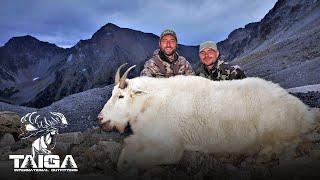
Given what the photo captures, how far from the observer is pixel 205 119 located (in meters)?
6.28

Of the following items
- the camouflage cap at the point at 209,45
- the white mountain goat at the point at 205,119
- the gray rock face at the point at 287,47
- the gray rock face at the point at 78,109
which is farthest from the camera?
the gray rock face at the point at 287,47

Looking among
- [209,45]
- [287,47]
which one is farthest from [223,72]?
[287,47]

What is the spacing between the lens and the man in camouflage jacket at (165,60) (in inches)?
345

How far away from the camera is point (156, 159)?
5.95 metres

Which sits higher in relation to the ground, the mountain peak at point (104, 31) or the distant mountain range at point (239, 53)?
the mountain peak at point (104, 31)

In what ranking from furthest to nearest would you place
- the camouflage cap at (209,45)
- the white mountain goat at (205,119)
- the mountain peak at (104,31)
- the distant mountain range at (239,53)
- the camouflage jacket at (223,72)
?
the mountain peak at (104,31) < the distant mountain range at (239,53) < the camouflage cap at (209,45) < the camouflage jacket at (223,72) < the white mountain goat at (205,119)

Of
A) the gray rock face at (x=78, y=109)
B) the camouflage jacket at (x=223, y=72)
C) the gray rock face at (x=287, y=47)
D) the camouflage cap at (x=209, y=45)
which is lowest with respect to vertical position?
the gray rock face at (x=78, y=109)

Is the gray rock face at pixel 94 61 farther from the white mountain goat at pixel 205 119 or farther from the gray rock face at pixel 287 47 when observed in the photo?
the white mountain goat at pixel 205 119

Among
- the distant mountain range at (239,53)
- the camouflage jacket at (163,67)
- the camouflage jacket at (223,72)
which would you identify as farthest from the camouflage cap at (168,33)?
the distant mountain range at (239,53)

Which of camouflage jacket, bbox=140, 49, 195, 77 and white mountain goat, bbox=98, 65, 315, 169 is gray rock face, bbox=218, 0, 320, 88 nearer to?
camouflage jacket, bbox=140, 49, 195, 77

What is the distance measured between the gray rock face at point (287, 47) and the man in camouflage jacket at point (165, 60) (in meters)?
16.4

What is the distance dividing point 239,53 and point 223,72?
241ft

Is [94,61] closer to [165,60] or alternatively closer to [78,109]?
[78,109]

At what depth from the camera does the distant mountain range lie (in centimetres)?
3581
